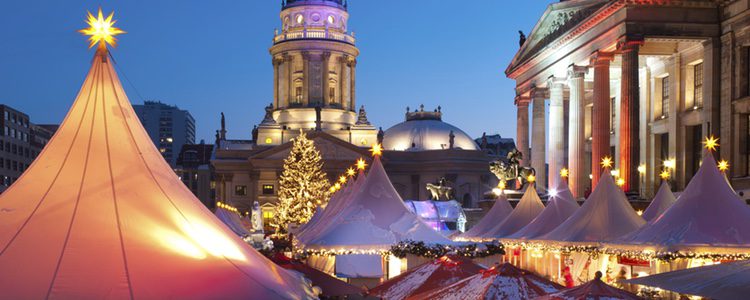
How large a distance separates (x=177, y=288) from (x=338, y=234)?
16.0 m

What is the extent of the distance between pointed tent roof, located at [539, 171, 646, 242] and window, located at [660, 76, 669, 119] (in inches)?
932

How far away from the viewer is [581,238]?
27.4 metres

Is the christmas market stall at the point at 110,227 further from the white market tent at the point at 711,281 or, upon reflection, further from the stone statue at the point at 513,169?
the stone statue at the point at 513,169

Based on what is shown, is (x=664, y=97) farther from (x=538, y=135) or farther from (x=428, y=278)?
(x=428, y=278)

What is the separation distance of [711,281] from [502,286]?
293 centimetres

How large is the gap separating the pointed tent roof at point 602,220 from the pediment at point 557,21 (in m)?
19.8

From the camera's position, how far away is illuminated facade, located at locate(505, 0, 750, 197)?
1634 inches

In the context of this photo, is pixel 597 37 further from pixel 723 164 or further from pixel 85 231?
pixel 85 231

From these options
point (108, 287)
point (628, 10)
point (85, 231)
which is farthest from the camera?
point (628, 10)

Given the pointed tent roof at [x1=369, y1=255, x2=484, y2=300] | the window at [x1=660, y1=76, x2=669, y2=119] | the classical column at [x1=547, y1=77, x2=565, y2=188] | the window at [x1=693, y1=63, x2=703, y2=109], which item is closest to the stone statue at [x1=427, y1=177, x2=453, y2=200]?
the classical column at [x1=547, y1=77, x2=565, y2=188]

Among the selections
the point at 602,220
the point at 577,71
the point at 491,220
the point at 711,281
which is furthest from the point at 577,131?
the point at 711,281

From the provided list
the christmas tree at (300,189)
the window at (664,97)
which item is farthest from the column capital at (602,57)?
the christmas tree at (300,189)

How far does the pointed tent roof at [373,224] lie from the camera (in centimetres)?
2559

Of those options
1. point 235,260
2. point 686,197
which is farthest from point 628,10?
point 235,260
